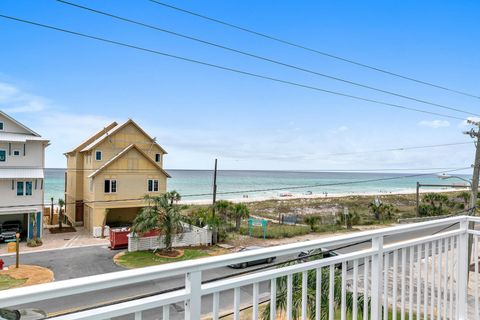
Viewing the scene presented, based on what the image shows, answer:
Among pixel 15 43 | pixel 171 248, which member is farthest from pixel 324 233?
pixel 15 43

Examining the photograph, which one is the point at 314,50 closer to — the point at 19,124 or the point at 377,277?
the point at 377,277

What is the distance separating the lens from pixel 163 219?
44.5 feet


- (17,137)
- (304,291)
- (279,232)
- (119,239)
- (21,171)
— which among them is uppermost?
(17,137)

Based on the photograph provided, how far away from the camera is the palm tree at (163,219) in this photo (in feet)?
43.7

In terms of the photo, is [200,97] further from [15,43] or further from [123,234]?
[15,43]

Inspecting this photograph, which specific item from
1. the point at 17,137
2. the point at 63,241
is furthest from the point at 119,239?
the point at 17,137

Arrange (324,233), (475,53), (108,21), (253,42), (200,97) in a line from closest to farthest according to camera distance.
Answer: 1. (108,21)
2. (253,42)
3. (475,53)
4. (324,233)
5. (200,97)

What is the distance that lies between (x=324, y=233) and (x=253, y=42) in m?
13.9

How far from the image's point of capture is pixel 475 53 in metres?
10.3

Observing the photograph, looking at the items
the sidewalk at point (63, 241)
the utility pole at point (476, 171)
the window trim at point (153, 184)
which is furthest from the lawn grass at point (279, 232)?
the utility pole at point (476, 171)

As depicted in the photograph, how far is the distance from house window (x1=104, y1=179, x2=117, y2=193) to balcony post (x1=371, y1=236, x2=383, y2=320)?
58.7ft

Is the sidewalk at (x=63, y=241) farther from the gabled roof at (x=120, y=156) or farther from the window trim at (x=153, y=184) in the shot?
the window trim at (x=153, y=184)

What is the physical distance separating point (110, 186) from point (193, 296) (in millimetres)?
18257

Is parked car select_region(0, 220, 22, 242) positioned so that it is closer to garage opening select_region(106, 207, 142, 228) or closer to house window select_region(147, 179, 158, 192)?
garage opening select_region(106, 207, 142, 228)
